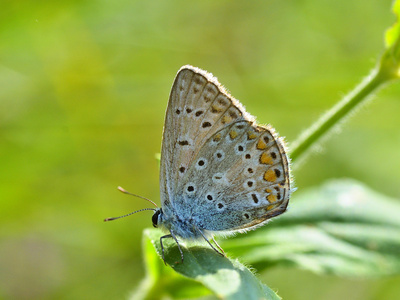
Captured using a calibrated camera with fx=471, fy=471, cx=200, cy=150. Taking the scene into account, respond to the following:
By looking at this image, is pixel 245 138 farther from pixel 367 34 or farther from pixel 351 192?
pixel 367 34

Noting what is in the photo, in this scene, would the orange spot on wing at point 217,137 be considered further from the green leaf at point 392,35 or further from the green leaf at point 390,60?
the green leaf at point 392,35

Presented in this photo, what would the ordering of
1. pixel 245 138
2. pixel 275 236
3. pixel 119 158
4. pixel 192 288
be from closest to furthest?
pixel 245 138 → pixel 192 288 → pixel 275 236 → pixel 119 158

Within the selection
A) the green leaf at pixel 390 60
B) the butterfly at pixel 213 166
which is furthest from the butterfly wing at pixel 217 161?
the green leaf at pixel 390 60

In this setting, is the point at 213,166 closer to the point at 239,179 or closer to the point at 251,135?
the point at 239,179

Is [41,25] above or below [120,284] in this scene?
above

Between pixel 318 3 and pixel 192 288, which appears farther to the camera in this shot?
pixel 318 3

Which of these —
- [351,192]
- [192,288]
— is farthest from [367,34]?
[192,288]

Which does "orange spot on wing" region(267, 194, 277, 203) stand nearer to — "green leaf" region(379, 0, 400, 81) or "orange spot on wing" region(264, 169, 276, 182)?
"orange spot on wing" region(264, 169, 276, 182)
